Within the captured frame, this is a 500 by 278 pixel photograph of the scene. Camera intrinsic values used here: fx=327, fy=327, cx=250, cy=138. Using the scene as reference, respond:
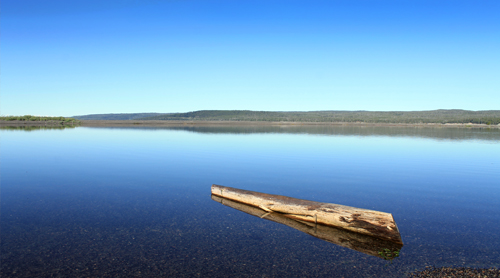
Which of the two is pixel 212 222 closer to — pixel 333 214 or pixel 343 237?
pixel 333 214

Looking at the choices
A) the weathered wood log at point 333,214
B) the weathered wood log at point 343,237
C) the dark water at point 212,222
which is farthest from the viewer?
the weathered wood log at point 333,214

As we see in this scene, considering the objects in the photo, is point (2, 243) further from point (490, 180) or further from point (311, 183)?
point (490, 180)

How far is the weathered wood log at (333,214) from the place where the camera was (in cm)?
695

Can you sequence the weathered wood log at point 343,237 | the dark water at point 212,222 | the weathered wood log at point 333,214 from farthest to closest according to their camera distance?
the weathered wood log at point 333,214, the weathered wood log at point 343,237, the dark water at point 212,222

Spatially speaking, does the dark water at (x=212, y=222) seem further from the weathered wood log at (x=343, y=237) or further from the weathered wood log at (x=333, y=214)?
the weathered wood log at (x=333, y=214)

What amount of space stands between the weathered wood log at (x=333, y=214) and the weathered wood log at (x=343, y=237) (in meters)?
0.10

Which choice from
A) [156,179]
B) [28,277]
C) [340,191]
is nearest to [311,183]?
[340,191]

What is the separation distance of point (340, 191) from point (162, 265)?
714 cm

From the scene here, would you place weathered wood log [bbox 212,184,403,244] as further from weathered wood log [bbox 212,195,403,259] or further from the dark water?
the dark water

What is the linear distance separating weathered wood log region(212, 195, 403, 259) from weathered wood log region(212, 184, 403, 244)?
0.10 m

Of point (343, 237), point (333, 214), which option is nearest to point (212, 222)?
point (333, 214)

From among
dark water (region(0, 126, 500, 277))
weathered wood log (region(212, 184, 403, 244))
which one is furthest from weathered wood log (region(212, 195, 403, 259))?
dark water (region(0, 126, 500, 277))

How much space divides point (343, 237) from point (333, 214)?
2.08 ft

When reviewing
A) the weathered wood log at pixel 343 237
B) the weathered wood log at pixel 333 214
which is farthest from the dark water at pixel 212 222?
the weathered wood log at pixel 333 214
